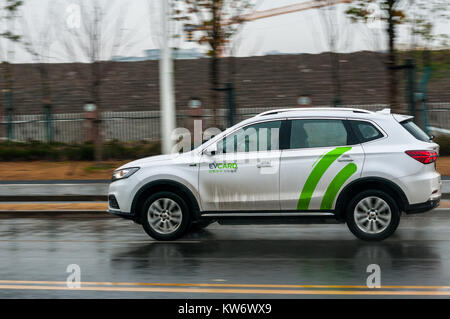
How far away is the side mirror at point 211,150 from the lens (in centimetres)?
957

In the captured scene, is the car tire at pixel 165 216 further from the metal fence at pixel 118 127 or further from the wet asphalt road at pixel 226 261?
the metal fence at pixel 118 127

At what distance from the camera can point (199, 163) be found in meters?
9.58

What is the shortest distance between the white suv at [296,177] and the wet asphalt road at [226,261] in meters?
0.41

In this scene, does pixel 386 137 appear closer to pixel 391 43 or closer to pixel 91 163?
pixel 391 43

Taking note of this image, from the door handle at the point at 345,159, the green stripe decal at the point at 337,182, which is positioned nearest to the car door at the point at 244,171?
the green stripe decal at the point at 337,182

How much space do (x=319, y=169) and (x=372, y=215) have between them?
0.95 meters

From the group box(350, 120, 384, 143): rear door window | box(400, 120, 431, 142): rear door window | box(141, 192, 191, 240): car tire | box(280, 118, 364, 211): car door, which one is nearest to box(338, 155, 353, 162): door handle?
box(280, 118, 364, 211): car door

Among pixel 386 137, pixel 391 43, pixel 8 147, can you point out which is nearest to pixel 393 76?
pixel 391 43

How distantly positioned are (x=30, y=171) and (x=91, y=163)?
2080 mm

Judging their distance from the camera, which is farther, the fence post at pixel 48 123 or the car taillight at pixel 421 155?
the fence post at pixel 48 123

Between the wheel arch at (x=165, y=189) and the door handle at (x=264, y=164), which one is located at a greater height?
the door handle at (x=264, y=164)

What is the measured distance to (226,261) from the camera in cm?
819

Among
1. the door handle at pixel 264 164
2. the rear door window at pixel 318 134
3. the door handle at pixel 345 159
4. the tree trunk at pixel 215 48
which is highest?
the tree trunk at pixel 215 48

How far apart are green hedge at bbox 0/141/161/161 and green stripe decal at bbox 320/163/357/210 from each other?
13991 millimetres
